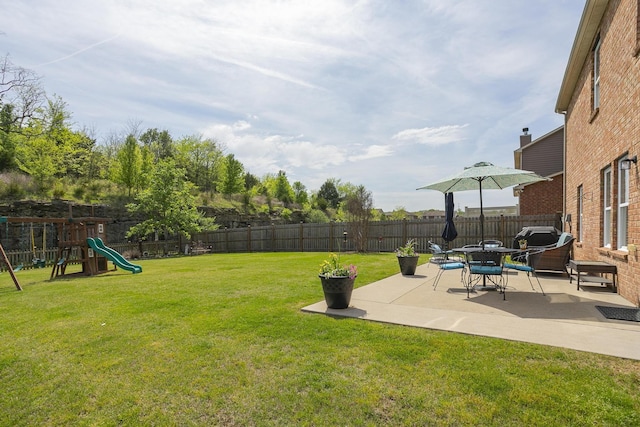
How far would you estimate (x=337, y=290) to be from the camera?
474 centimetres

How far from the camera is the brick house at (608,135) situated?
15.8 ft

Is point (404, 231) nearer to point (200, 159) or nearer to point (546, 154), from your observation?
point (546, 154)

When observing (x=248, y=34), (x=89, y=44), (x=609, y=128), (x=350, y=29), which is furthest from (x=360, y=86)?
(x=89, y=44)

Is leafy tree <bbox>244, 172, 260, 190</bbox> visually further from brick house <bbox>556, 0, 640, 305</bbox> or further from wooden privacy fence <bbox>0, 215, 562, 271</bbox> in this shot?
brick house <bbox>556, 0, 640, 305</bbox>

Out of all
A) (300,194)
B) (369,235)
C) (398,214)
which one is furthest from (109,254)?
(398,214)

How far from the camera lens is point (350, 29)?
24.7 feet

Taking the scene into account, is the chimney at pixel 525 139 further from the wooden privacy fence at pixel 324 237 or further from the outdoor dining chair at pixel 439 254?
the outdoor dining chair at pixel 439 254

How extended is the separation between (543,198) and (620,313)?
45.6ft

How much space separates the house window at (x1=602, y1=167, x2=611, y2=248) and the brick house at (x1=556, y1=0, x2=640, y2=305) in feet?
0.05

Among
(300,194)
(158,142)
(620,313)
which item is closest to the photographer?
(620,313)

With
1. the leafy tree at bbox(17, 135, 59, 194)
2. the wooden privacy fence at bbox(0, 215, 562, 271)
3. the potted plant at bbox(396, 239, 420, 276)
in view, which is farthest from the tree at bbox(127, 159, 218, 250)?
the potted plant at bbox(396, 239, 420, 276)

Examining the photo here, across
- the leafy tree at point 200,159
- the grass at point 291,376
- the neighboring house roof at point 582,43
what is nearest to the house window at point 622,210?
the neighboring house roof at point 582,43

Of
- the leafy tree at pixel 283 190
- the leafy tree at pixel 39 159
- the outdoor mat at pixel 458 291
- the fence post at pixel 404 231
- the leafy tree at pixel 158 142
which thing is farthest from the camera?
the leafy tree at pixel 283 190

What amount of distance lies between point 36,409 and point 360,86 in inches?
410
